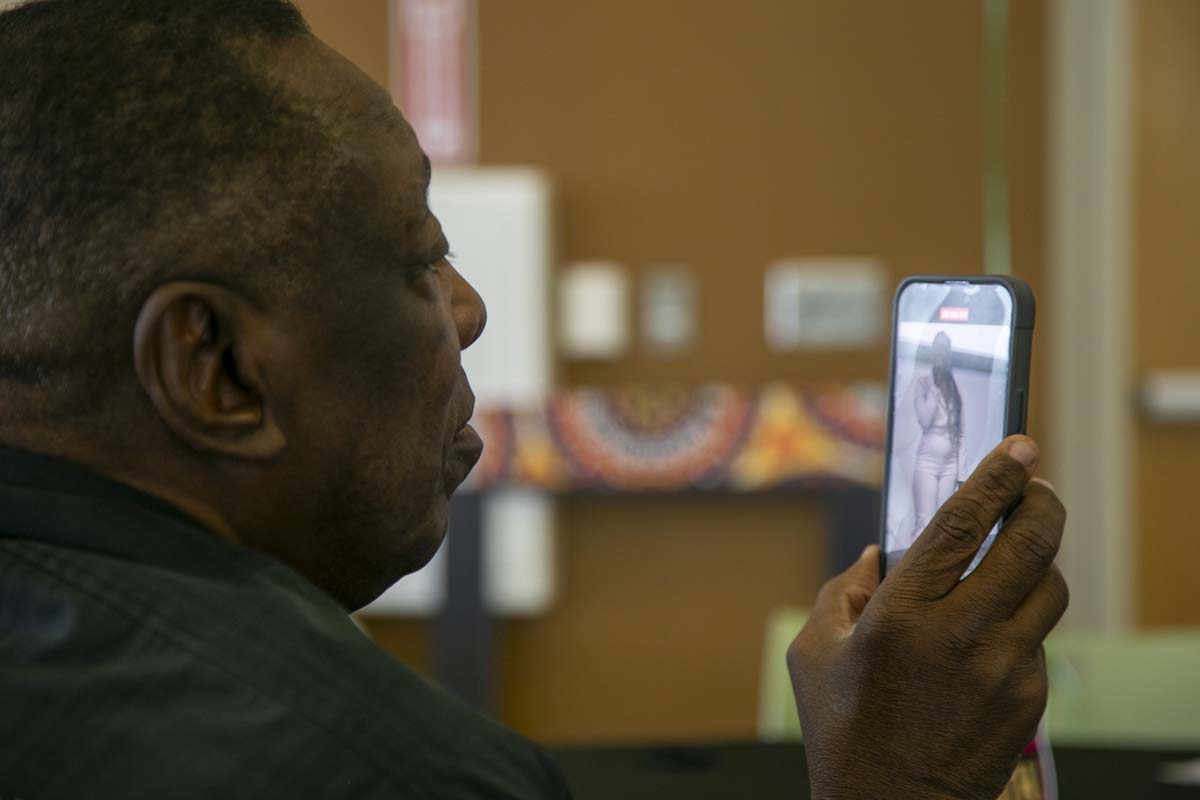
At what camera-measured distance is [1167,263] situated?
334 centimetres

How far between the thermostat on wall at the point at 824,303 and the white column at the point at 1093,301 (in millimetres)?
422

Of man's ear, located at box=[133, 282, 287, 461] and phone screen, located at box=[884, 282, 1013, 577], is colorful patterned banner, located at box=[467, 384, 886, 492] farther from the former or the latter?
man's ear, located at box=[133, 282, 287, 461]

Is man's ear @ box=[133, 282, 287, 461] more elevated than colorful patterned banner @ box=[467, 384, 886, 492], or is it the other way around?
man's ear @ box=[133, 282, 287, 461]

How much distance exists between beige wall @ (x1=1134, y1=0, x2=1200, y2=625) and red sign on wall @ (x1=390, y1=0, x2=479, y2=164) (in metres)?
1.57

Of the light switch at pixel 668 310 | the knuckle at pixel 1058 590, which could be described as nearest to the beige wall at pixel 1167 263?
the light switch at pixel 668 310

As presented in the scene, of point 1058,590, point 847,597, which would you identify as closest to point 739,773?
point 847,597

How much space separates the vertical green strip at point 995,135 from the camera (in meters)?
3.41

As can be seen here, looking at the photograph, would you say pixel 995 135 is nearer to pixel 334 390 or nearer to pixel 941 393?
pixel 941 393

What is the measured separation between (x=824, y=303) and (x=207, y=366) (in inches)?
113

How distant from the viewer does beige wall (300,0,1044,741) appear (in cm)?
339

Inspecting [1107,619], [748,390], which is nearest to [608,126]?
[748,390]

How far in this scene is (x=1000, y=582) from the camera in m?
0.70

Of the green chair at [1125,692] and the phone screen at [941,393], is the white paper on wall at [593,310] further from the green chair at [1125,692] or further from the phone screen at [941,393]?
the phone screen at [941,393]

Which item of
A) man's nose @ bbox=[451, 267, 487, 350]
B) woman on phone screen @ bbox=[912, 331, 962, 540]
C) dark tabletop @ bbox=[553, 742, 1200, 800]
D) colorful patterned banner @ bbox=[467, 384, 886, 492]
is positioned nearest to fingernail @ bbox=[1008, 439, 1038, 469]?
woman on phone screen @ bbox=[912, 331, 962, 540]
